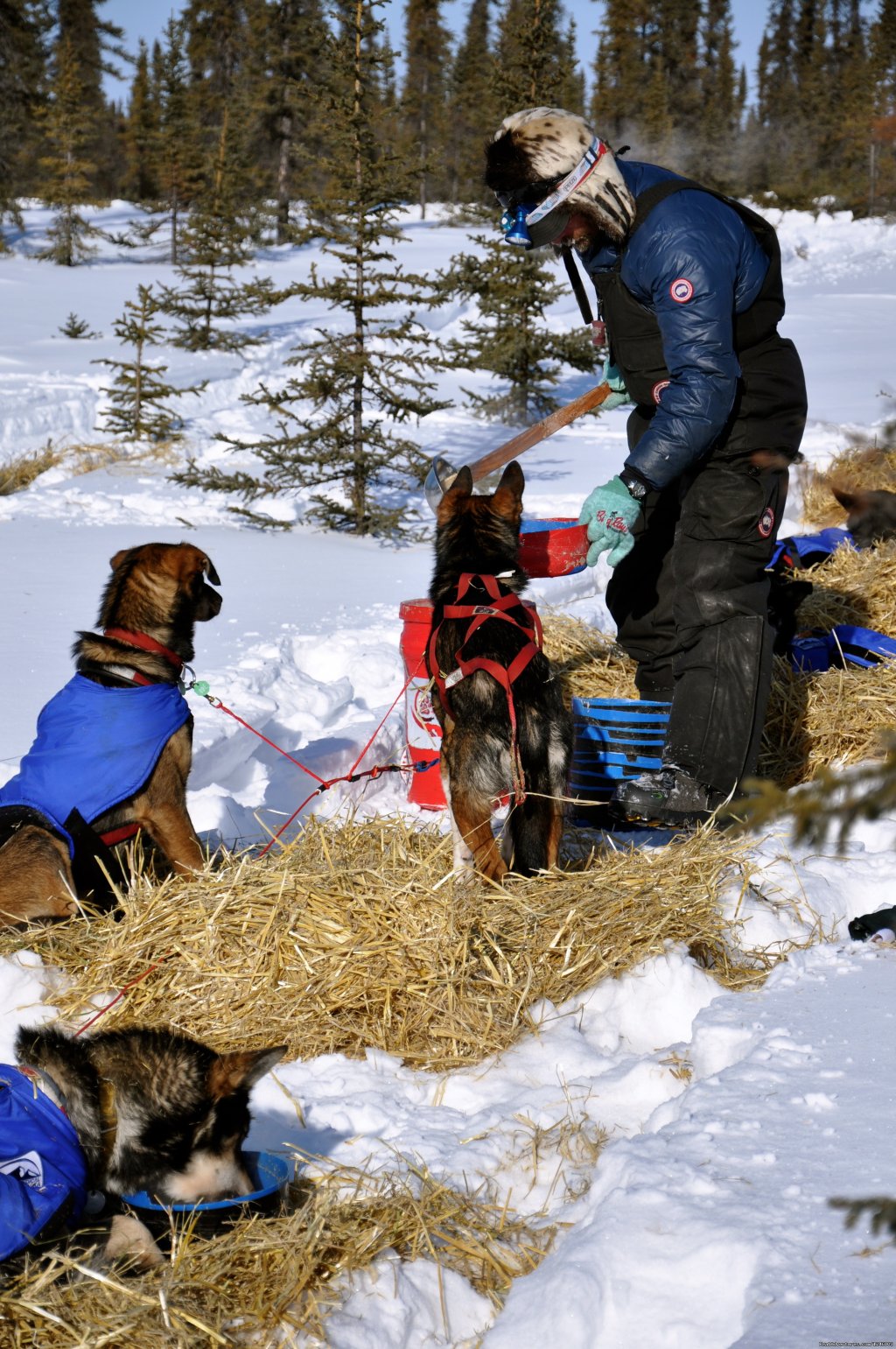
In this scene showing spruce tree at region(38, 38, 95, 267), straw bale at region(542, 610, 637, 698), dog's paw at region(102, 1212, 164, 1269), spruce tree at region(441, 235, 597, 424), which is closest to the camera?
dog's paw at region(102, 1212, 164, 1269)

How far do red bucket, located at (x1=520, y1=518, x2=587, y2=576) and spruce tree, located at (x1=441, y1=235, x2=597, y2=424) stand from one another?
12210 millimetres

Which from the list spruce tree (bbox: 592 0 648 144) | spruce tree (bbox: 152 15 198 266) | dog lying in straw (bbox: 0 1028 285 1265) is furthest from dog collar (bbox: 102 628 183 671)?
spruce tree (bbox: 592 0 648 144)

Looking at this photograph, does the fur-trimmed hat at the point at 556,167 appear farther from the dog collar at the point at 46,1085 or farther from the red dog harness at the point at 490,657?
the dog collar at the point at 46,1085

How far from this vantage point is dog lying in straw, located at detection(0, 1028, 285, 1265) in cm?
213

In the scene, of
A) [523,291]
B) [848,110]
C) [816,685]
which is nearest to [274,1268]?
[816,685]

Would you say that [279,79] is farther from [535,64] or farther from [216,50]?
[535,64]

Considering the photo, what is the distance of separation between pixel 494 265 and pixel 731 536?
13750mm

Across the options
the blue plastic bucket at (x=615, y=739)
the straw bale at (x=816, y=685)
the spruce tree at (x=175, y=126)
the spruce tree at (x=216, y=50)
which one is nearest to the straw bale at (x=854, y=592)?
the straw bale at (x=816, y=685)

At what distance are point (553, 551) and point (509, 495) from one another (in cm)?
29

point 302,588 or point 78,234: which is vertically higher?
point 78,234

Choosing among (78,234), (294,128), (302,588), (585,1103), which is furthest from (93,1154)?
(294,128)

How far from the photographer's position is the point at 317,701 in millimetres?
6137

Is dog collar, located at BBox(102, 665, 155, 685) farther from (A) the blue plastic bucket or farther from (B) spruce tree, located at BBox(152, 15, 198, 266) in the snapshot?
(B) spruce tree, located at BBox(152, 15, 198, 266)

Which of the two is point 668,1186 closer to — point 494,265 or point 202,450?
point 202,450
